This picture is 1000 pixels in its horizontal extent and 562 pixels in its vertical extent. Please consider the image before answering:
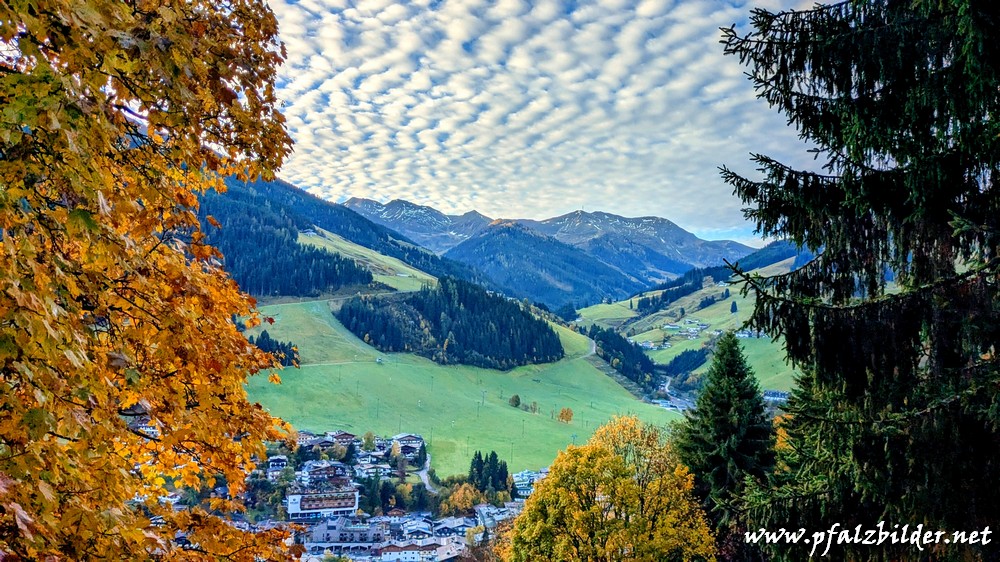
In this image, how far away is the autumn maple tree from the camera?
116 inches

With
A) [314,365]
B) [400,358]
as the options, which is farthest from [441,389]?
[314,365]

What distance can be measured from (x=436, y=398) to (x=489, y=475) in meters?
49.6

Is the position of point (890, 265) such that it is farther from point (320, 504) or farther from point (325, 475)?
point (325, 475)

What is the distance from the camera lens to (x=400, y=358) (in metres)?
177

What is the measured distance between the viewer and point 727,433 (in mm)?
25703

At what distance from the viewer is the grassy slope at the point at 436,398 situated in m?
123

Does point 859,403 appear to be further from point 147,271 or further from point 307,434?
point 307,434

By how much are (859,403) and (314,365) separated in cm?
15365

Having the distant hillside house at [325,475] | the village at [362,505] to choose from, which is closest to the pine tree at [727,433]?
the village at [362,505]

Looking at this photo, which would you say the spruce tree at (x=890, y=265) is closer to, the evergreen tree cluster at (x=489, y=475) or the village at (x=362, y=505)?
the village at (x=362, y=505)

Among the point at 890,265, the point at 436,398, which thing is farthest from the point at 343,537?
the point at 890,265

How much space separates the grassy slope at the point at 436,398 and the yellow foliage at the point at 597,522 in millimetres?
92864

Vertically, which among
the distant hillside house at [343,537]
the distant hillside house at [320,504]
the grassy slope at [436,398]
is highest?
the grassy slope at [436,398]

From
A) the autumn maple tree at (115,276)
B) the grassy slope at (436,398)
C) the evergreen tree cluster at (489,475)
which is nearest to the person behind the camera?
the autumn maple tree at (115,276)
